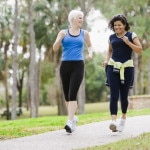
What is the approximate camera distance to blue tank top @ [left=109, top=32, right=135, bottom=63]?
724cm

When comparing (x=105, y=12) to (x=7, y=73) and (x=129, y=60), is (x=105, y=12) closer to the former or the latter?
(x=7, y=73)

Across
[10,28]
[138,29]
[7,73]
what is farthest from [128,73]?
[7,73]

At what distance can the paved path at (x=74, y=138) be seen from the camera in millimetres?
6137

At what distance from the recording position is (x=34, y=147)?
6.08 meters

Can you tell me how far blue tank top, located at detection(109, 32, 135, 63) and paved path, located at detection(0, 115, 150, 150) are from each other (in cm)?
117

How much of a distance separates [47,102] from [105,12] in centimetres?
3414

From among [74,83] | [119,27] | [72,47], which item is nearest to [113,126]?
[74,83]

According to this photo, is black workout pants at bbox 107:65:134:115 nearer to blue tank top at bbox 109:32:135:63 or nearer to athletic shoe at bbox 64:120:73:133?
blue tank top at bbox 109:32:135:63

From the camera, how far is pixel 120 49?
725cm

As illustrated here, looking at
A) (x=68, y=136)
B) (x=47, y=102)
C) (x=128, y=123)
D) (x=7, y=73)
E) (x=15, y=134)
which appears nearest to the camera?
(x=68, y=136)

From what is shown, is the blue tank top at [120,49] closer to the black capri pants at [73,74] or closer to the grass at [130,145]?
the black capri pants at [73,74]

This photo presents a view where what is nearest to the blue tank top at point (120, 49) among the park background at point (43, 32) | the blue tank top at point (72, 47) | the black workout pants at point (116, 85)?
the black workout pants at point (116, 85)

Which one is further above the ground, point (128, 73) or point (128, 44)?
point (128, 44)

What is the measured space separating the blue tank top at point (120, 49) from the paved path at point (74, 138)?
1.17 metres
